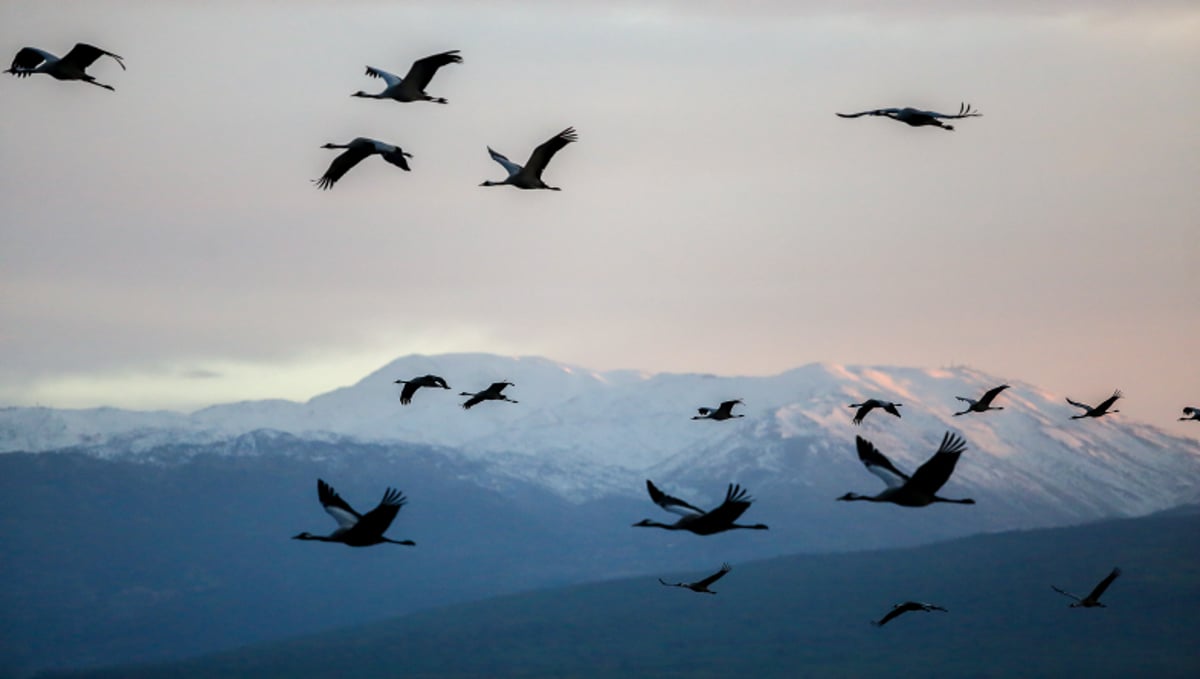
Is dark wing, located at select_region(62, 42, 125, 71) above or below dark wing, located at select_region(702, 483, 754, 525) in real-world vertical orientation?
above

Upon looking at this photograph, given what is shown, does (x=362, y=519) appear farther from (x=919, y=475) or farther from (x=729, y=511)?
(x=919, y=475)

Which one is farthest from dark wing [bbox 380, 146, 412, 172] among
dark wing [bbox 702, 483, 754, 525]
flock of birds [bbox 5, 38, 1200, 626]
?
dark wing [bbox 702, 483, 754, 525]

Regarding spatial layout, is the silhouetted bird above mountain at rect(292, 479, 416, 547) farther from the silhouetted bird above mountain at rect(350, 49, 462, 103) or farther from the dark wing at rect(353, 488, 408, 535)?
the silhouetted bird above mountain at rect(350, 49, 462, 103)

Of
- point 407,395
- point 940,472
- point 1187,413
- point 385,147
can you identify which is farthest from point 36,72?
point 1187,413

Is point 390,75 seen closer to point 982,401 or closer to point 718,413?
point 718,413

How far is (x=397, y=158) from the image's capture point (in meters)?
50.8

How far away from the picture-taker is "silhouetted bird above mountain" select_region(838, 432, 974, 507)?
133 ft

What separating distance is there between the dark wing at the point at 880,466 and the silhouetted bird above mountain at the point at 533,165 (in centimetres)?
1123

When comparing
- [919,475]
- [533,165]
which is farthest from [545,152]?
[919,475]

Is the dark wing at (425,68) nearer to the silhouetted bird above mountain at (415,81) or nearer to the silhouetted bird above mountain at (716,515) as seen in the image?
the silhouetted bird above mountain at (415,81)

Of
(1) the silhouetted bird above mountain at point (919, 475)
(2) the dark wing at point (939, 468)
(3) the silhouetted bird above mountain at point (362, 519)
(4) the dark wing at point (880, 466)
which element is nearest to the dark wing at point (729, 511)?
(1) the silhouetted bird above mountain at point (919, 475)

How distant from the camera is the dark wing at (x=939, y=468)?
40.2 m

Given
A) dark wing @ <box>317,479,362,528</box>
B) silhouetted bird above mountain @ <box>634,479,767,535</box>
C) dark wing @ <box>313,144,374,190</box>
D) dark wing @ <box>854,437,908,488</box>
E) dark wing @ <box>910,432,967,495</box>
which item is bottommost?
dark wing @ <box>317,479,362,528</box>

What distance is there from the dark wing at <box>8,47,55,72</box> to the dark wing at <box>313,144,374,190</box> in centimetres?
883
